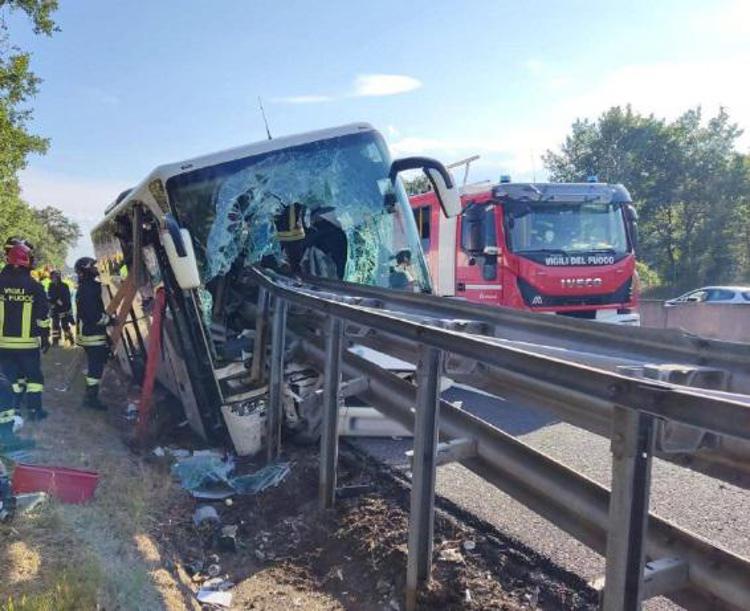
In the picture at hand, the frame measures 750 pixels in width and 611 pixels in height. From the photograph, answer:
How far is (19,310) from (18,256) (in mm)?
509

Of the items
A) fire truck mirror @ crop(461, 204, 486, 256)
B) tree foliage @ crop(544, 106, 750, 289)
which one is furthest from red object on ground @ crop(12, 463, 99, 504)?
tree foliage @ crop(544, 106, 750, 289)

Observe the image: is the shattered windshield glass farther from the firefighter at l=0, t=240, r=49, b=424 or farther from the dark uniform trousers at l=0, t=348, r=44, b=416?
the dark uniform trousers at l=0, t=348, r=44, b=416

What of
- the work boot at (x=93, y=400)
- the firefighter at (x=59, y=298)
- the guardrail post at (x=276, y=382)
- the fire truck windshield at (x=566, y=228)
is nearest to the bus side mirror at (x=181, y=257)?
the guardrail post at (x=276, y=382)

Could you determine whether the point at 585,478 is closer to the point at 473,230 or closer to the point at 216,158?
the point at 216,158

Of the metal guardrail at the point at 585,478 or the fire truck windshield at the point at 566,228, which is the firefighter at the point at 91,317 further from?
the fire truck windshield at the point at 566,228

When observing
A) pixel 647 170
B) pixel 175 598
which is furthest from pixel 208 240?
pixel 647 170

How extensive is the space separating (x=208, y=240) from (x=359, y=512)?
8.09ft

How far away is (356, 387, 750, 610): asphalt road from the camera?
3.39 metres

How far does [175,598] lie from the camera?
9.93ft

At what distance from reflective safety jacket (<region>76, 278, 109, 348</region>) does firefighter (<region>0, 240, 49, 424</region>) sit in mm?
709

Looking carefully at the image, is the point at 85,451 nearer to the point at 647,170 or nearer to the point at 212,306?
the point at 212,306

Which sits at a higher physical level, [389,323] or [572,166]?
[572,166]

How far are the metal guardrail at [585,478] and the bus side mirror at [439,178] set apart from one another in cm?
226

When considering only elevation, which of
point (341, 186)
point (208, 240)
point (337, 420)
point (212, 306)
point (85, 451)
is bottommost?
point (85, 451)
